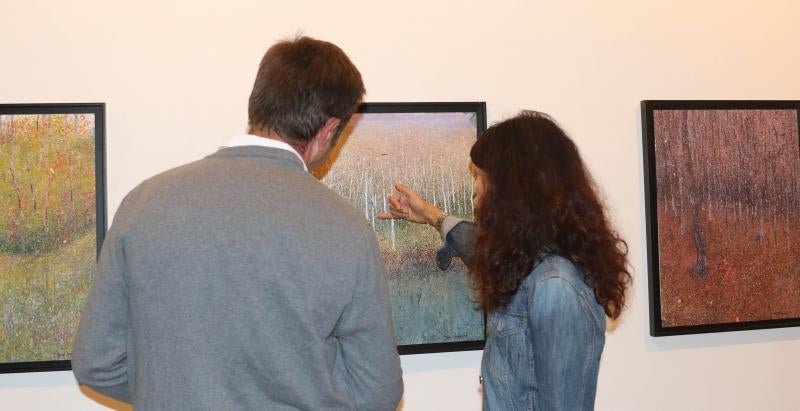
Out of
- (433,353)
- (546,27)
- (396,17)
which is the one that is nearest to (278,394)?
(433,353)

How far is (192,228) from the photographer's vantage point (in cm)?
124

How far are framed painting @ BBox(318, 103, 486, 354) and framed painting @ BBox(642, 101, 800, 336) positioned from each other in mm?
594

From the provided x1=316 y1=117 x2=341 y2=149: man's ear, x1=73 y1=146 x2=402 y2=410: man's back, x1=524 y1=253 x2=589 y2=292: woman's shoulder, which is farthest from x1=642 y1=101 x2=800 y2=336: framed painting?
x1=73 y1=146 x2=402 y2=410: man's back

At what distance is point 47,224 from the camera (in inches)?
78.6

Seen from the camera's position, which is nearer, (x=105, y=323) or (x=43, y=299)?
(x=105, y=323)

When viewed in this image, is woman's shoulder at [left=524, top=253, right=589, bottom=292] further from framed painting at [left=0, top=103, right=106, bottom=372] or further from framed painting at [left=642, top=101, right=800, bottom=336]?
framed painting at [left=0, top=103, right=106, bottom=372]

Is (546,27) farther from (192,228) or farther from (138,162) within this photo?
(192,228)

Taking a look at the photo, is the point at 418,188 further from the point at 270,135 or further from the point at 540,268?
the point at 270,135

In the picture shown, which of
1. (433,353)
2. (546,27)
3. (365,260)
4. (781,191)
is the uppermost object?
(546,27)

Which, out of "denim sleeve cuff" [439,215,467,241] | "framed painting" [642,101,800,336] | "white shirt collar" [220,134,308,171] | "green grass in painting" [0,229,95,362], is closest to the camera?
"white shirt collar" [220,134,308,171]

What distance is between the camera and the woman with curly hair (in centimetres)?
149

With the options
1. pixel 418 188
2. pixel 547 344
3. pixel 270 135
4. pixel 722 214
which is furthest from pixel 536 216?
pixel 722 214

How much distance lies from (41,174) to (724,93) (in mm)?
2019

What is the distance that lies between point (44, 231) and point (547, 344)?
130 centimetres
